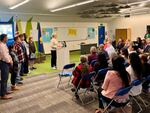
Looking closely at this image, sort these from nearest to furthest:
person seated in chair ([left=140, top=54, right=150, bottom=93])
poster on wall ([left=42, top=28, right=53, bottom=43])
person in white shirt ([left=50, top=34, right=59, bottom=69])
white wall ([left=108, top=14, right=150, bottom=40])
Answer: person seated in chair ([left=140, top=54, right=150, bottom=93]) < person in white shirt ([left=50, top=34, right=59, bottom=69]) < poster on wall ([left=42, top=28, right=53, bottom=43]) < white wall ([left=108, top=14, right=150, bottom=40])

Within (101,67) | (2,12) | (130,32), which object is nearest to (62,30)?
(2,12)

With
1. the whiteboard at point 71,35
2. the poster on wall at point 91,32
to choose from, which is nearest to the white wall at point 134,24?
the poster on wall at point 91,32

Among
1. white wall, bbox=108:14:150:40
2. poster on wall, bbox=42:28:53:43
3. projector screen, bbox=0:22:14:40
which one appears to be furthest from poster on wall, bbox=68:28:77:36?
projector screen, bbox=0:22:14:40

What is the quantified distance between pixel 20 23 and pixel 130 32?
9.04 m

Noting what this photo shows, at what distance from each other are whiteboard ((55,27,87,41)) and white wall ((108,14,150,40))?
126 inches

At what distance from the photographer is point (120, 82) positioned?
9.41 feet

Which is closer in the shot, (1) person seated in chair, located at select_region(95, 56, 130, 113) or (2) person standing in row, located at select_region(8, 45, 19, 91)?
(1) person seated in chair, located at select_region(95, 56, 130, 113)

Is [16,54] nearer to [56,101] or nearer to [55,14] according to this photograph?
[56,101]

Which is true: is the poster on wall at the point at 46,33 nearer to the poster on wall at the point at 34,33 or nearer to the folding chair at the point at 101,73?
the poster on wall at the point at 34,33

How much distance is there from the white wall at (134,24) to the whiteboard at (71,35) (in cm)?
320

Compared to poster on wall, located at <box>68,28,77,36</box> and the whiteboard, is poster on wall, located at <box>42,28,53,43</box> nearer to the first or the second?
the whiteboard

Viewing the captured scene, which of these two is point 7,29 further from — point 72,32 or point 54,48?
point 72,32

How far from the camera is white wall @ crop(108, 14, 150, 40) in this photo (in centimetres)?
1431

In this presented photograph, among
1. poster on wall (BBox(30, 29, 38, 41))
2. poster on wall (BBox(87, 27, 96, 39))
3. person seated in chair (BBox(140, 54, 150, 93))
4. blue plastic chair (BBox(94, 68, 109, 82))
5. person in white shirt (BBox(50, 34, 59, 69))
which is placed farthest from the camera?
poster on wall (BBox(87, 27, 96, 39))
